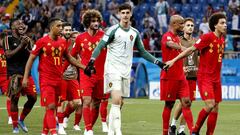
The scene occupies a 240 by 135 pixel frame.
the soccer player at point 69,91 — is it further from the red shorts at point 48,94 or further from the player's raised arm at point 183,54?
the player's raised arm at point 183,54

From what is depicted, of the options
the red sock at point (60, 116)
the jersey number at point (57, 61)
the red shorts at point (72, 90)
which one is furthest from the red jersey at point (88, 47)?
the red sock at point (60, 116)

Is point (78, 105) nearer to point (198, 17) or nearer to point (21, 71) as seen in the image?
point (21, 71)

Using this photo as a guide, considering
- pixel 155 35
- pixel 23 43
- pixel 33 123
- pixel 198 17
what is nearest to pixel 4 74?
pixel 33 123

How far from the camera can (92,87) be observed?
16.2 metres

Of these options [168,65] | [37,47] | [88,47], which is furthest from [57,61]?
[168,65]

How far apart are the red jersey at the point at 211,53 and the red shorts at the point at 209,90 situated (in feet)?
0.31

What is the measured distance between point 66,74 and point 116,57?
3.35 metres

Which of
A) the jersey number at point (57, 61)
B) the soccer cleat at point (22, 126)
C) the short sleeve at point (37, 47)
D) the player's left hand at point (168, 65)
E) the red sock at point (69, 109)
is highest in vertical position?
the short sleeve at point (37, 47)

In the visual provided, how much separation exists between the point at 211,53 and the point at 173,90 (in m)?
1.30

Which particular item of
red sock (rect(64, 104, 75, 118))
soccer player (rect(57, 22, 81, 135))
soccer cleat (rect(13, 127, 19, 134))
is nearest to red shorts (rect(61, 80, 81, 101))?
soccer player (rect(57, 22, 81, 135))

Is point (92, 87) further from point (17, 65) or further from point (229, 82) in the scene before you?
point (229, 82)

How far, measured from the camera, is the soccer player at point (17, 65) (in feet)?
58.1

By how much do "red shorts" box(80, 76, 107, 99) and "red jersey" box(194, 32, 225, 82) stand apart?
2.49m

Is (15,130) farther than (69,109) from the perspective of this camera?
No
